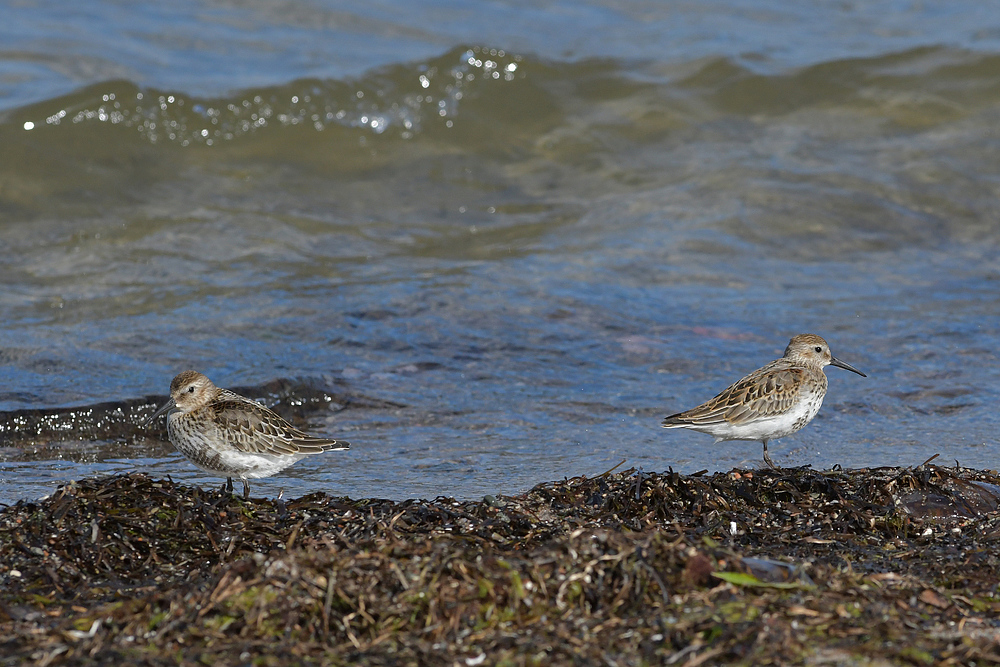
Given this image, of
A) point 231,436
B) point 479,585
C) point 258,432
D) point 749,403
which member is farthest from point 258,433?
point 749,403

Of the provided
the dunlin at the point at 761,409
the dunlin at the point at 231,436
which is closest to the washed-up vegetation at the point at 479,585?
the dunlin at the point at 231,436

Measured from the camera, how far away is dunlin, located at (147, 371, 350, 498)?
5410 millimetres

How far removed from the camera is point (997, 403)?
6816 millimetres

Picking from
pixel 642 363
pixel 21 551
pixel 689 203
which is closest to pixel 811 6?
pixel 689 203

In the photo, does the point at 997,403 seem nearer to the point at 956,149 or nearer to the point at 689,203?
the point at 689,203

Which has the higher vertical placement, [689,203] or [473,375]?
[689,203]

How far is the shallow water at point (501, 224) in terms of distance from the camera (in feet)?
22.5

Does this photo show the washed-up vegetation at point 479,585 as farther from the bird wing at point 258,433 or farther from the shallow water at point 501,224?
the shallow water at point 501,224

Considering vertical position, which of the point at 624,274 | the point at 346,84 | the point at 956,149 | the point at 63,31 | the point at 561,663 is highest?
the point at 63,31

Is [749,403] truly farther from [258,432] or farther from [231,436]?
[231,436]

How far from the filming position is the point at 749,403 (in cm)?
581

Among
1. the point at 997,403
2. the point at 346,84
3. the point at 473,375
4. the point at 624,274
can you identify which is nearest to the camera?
the point at 997,403

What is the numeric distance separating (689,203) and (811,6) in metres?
6.41

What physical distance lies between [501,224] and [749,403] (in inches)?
223
